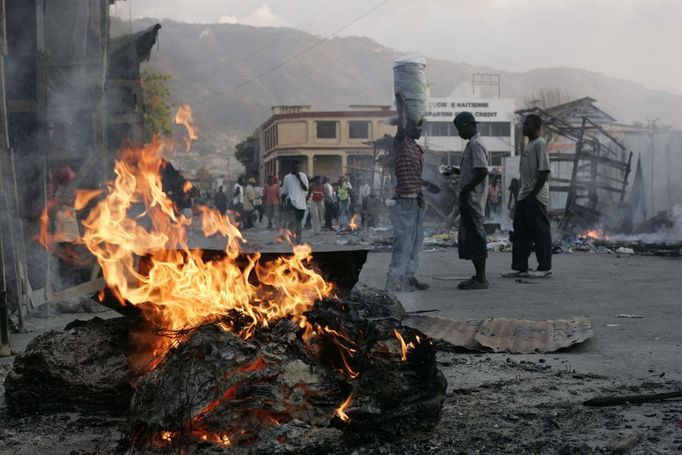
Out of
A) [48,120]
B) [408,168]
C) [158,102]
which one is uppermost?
[158,102]

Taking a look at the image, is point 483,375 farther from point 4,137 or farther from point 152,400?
point 4,137

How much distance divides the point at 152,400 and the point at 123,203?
177 cm

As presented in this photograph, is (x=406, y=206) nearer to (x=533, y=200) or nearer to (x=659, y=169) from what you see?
(x=533, y=200)

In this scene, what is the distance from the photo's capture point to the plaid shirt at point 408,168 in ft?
30.8

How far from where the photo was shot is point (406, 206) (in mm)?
9461

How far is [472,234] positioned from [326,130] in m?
68.9

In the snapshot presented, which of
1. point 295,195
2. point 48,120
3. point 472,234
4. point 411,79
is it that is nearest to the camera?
point 472,234

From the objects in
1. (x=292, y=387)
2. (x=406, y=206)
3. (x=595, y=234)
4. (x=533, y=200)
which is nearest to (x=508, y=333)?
(x=292, y=387)

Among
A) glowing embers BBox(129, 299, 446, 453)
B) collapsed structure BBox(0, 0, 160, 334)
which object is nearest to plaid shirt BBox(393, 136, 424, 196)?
collapsed structure BBox(0, 0, 160, 334)

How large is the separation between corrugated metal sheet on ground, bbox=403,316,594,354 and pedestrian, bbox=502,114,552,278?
13.3 feet

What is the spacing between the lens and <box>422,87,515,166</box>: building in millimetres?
75875

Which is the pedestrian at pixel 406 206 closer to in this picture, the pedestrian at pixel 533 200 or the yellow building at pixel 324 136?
the pedestrian at pixel 533 200

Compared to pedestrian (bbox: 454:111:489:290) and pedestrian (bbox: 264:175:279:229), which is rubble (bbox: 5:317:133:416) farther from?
pedestrian (bbox: 264:175:279:229)

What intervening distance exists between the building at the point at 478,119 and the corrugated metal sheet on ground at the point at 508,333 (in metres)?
69.1
